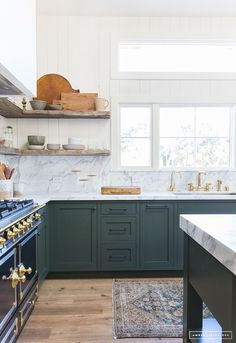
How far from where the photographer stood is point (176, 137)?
4.16m

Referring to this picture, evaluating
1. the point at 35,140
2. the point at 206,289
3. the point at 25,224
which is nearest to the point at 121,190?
the point at 35,140

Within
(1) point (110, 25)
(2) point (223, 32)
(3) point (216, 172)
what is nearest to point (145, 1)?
(1) point (110, 25)

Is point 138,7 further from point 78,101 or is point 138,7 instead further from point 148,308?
point 148,308

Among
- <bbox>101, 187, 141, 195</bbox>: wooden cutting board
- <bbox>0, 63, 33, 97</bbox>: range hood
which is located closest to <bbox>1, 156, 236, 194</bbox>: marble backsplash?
<bbox>101, 187, 141, 195</bbox>: wooden cutting board

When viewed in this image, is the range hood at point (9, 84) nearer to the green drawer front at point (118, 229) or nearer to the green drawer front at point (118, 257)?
the green drawer front at point (118, 229)

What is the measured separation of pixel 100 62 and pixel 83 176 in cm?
145

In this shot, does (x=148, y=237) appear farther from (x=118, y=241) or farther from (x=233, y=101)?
(x=233, y=101)

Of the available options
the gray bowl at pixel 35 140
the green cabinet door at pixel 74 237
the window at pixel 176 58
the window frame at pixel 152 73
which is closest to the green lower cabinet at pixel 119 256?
the green cabinet door at pixel 74 237

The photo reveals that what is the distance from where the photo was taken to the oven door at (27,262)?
7.38 feet

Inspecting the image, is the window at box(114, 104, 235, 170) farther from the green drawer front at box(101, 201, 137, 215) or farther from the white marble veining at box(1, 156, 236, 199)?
the green drawer front at box(101, 201, 137, 215)

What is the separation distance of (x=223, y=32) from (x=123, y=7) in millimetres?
1329

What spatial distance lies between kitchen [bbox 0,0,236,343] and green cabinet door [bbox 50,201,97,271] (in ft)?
0.04

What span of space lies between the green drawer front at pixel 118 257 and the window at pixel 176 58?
2.20m

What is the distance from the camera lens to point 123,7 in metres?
3.72
